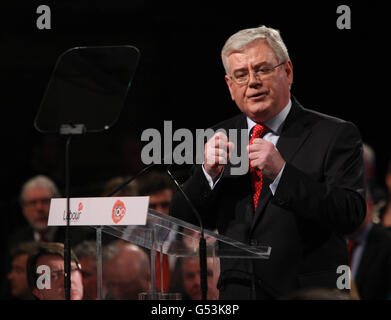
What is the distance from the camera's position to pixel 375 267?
385cm

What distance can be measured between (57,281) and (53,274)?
1.4 inches

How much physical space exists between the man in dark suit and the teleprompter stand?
0.44 meters

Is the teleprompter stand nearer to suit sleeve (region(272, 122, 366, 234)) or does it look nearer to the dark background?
suit sleeve (region(272, 122, 366, 234))

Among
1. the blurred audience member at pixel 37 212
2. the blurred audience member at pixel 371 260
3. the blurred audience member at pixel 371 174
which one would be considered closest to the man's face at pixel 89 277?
the blurred audience member at pixel 37 212

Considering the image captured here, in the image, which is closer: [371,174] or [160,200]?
[160,200]

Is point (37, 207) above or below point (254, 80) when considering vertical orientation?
below

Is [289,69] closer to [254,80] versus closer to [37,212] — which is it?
[254,80]

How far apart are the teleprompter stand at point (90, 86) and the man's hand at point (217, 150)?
1.61ft

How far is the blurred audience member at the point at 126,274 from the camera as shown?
295 cm

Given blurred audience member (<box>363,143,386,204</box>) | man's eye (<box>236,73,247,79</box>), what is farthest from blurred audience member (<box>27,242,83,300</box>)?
blurred audience member (<box>363,143,386,204</box>)

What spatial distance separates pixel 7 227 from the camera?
16.9 feet

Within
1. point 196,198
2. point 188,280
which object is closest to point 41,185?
point 188,280

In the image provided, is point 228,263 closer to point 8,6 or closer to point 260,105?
point 260,105

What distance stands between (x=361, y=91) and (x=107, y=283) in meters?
2.30
